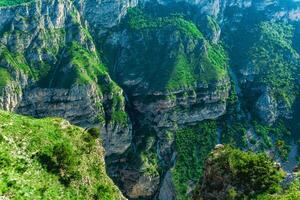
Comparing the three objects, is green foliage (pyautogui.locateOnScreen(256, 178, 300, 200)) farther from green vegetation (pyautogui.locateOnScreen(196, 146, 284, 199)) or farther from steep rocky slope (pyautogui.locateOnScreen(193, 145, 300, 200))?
green vegetation (pyautogui.locateOnScreen(196, 146, 284, 199))

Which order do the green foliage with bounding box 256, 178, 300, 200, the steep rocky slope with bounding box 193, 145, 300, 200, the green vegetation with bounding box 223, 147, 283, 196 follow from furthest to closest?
the green vegetation with bounding box 223, 147, 283, 196, the steep rocky slope with bounding box 193, 145, 300, 200, the green foliage with bounding box 256, 178, 300, 200

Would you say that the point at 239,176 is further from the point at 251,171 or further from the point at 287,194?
the point at 287,194

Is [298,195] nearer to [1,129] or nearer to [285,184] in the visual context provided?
[285,184]

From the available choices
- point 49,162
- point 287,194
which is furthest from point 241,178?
point 49,162

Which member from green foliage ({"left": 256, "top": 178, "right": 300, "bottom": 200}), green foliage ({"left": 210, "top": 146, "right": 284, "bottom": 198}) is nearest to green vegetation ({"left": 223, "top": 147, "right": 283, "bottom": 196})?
green foliage ({"left": 210, "top": 146, "right": 284, "bottom": 198})

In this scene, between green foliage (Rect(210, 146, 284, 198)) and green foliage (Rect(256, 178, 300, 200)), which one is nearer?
green foliage (Rect(256, 178, 300, 200))

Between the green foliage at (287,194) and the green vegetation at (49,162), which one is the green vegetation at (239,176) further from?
the green vegetation at (49,162)

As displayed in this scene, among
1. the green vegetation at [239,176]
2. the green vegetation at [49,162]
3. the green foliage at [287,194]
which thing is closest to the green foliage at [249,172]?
the green vegetation at [239,176]

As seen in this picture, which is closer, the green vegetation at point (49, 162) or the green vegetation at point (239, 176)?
the green vegetation at point (49, 162)
